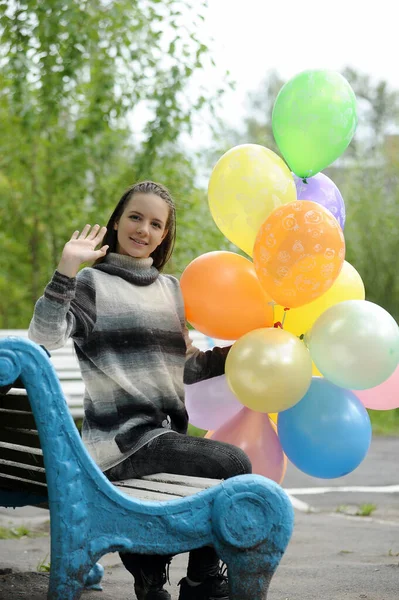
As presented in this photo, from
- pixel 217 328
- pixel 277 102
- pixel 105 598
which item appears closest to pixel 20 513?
pixel 105 598

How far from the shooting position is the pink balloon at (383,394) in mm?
2992

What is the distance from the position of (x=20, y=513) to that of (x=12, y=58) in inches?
142

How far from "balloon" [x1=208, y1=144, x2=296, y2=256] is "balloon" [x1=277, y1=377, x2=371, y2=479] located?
59 centimetres

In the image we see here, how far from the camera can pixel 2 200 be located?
804 centimetres

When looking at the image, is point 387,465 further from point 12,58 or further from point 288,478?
point 12,58

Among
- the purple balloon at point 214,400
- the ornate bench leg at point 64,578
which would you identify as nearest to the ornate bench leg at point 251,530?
the ornate bench leg at point 64,578

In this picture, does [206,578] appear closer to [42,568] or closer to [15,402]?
[15,402]

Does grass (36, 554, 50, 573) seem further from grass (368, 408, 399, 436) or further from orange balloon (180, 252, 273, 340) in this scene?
grass (368, 408, 399, 436)

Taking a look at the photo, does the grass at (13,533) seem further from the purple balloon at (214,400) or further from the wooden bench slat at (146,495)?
the wooden bench slat at (146,495)

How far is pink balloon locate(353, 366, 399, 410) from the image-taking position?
9.82 ft

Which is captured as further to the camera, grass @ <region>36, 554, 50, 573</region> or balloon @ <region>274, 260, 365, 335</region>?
grass @ <region>36, 554, 50, 573</region>

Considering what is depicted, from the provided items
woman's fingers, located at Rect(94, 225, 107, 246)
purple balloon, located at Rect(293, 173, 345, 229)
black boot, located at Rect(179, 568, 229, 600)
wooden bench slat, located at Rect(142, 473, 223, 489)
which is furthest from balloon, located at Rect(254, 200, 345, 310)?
black boot, located at Rect(179, 568, 229, 600)

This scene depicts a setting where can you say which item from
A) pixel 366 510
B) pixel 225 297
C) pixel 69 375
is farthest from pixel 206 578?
pixel 69 375

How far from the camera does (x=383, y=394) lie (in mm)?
3023
